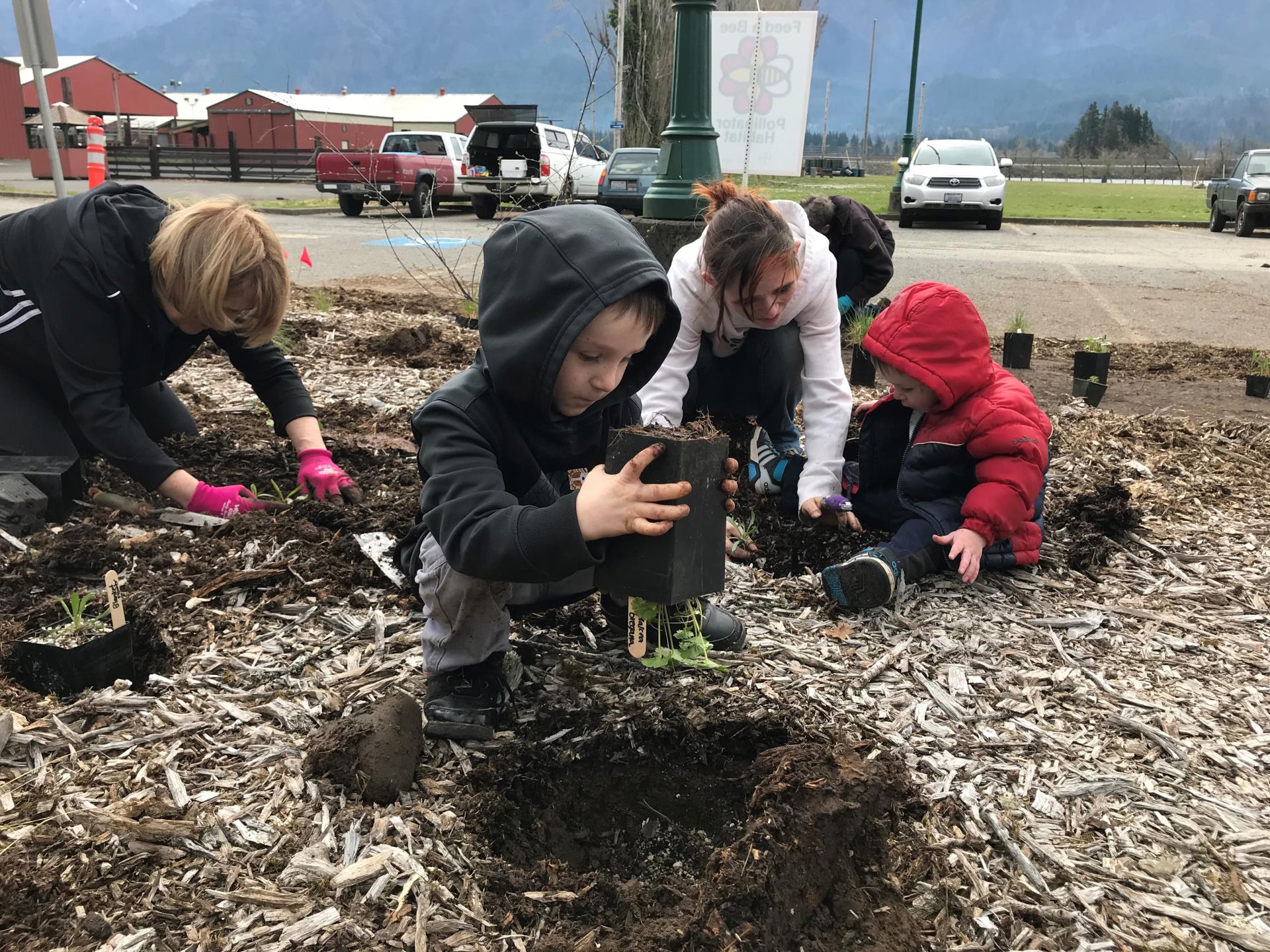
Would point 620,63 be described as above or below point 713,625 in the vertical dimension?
above

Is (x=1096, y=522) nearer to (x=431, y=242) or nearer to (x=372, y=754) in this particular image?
(x=372, y=754)

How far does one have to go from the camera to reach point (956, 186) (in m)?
18.9

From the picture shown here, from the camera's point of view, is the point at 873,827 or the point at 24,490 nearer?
the point at 873,827

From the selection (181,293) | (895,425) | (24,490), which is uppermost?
(181,293)

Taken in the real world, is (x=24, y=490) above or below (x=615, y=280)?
below

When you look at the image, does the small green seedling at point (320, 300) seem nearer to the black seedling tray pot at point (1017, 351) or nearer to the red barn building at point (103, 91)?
the black seedling tray pot at point (1017, 351)

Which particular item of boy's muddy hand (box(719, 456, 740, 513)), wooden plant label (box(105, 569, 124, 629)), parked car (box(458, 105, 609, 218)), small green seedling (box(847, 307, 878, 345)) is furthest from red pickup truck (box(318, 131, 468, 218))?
boy's muddy hand (box(719, 456, 740, 513))

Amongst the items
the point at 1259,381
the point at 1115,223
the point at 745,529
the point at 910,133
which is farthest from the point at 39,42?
the point at 910,133

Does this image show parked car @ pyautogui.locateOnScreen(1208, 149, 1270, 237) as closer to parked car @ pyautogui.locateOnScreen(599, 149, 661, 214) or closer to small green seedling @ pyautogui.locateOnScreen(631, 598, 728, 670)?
parked car @ pyautogui.locateOnScreen(599, 149, 661, 214)

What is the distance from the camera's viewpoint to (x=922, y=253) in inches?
535

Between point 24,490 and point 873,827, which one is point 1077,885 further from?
point 24,490

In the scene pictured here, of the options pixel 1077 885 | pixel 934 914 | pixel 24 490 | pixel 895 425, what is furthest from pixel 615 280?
pixel 24 490

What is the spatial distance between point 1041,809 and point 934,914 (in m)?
0.41

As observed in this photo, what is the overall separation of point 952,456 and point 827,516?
47cm
